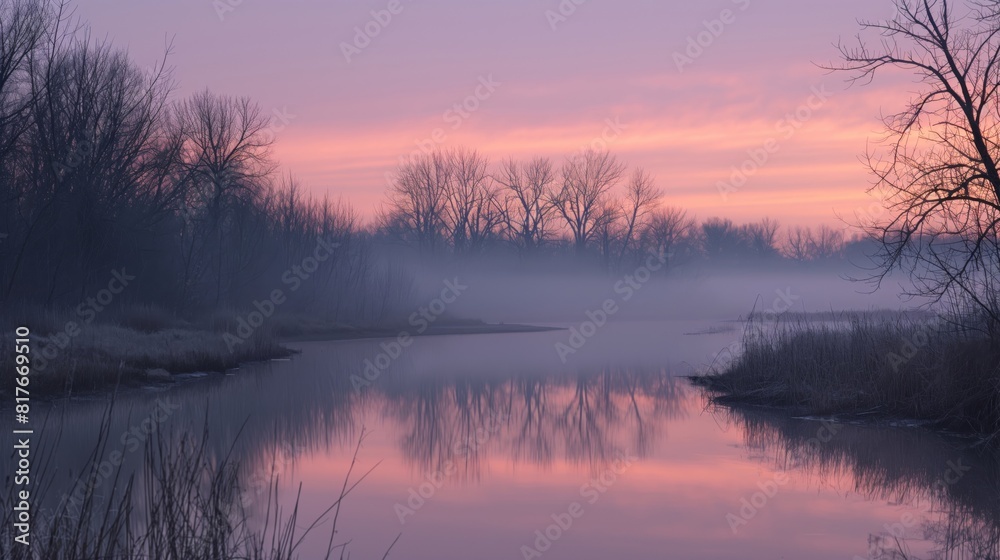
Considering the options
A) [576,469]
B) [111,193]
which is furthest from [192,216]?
[576,469]

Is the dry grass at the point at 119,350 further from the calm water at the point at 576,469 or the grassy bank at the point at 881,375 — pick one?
the grassy bank at the point at 881,375

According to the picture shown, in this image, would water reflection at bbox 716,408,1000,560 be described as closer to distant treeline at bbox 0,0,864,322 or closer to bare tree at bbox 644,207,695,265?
distant treeline at bbox 0,0,864,322

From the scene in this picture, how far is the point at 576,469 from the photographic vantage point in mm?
9719

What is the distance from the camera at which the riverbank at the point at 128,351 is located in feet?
44.1

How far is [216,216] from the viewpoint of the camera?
32125 millimetres

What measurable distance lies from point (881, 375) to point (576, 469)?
5.23 m

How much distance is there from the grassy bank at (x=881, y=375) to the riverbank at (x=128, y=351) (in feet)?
30.9

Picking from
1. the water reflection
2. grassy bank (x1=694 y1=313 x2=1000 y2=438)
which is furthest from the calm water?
grassy bank (x1=694 y1=313 x2=1000 y2=438)

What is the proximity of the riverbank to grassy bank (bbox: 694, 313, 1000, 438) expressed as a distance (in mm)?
9422

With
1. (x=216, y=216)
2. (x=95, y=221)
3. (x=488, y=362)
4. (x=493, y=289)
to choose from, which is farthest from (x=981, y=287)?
(x=493, y=289)

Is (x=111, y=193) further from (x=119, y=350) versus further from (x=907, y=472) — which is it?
(x=907, y=472)

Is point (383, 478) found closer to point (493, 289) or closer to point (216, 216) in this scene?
point (216, 216)

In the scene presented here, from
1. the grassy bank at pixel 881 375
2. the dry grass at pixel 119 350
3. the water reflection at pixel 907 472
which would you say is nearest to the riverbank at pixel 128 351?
the dry grass at pixel 119 350

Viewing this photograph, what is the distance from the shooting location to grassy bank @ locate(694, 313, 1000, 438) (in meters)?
10.7
